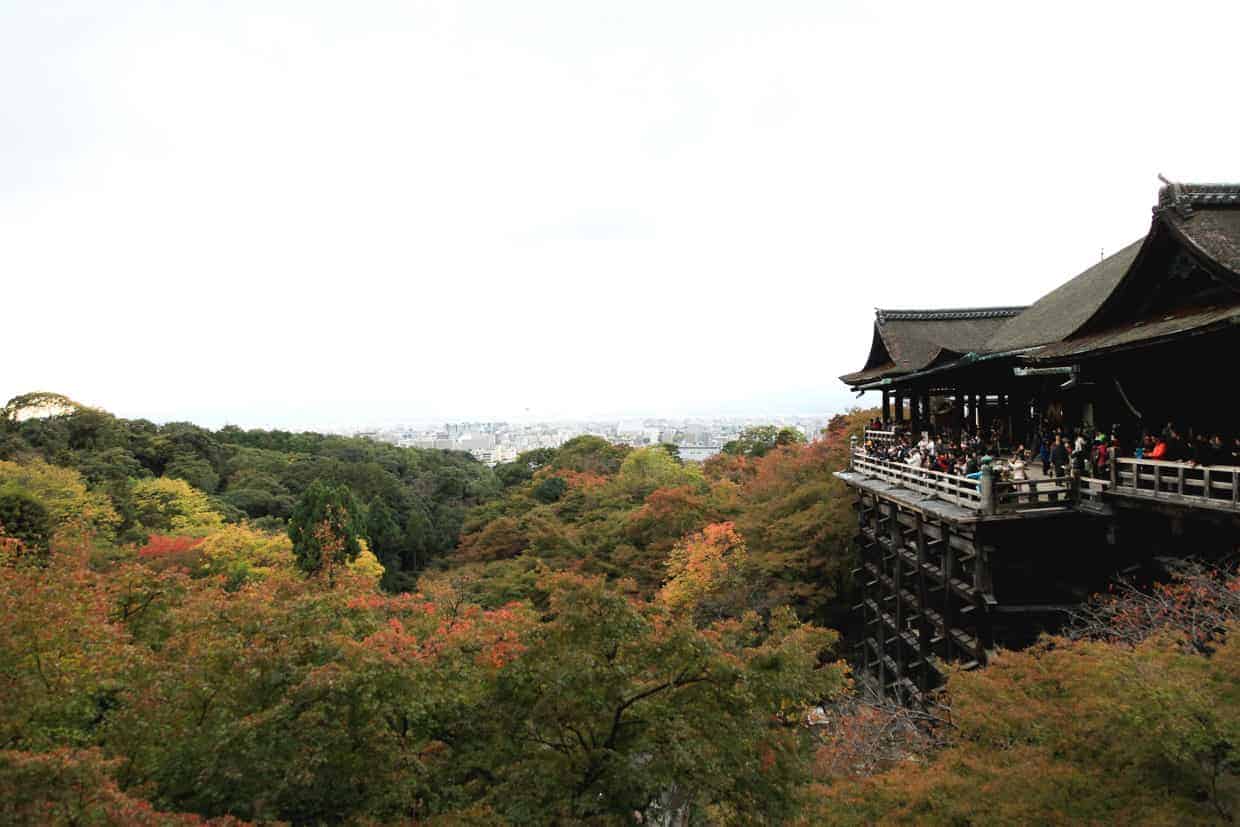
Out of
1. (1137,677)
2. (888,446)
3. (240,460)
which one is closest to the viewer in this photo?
(1137,677)

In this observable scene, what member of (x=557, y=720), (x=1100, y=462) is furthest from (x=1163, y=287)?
(x=557, y=720)

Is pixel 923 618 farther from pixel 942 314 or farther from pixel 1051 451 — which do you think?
pixel 942 314

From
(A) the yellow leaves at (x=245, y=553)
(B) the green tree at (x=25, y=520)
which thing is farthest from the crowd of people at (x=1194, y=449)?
(B) the green tree at (x=25, y=520)

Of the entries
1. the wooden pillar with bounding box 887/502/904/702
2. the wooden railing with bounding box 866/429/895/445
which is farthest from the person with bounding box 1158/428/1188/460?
the wooden railing with bounding box 866/429/895/445

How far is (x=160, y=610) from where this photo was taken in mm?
12906

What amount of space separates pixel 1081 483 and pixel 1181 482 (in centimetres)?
228

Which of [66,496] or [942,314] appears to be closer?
[942,314]

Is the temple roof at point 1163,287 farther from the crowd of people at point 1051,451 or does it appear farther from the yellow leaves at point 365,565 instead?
the yellow leaves at point 365,565

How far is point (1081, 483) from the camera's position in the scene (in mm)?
11773

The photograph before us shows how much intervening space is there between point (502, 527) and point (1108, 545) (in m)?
30.8

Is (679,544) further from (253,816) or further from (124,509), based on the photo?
(124,509)

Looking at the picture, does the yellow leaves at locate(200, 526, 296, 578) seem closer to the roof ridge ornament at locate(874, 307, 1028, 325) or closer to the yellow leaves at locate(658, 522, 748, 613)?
the yellow leaves at locate(658, 522, 748, 613)

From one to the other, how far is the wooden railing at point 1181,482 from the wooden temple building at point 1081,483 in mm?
32

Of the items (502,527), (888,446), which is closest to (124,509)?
(502,527)
